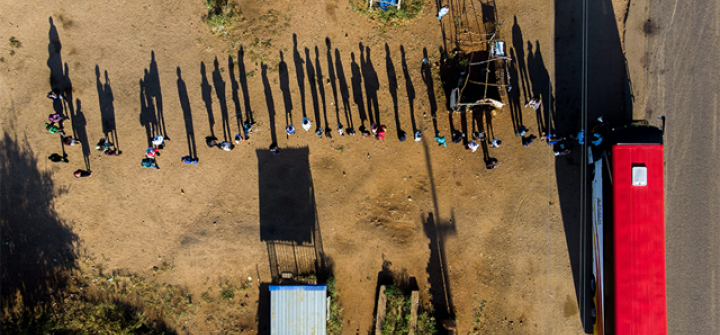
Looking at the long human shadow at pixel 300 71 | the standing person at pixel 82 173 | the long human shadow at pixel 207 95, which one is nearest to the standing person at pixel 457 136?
the long human shadow at pixel 300 71

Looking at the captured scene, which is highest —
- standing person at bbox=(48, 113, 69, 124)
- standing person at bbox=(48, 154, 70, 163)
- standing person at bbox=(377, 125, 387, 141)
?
standing person at bbox=(48, 113, 69, 124)

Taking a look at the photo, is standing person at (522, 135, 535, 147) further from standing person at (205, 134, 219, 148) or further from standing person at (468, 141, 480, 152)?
standing person at (205, 134, 219, 148)

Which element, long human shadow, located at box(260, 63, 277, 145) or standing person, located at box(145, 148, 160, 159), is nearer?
standing person, located at box(145, 148, 160, 159)

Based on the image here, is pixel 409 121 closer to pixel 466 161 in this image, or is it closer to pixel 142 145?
pixel 466 161

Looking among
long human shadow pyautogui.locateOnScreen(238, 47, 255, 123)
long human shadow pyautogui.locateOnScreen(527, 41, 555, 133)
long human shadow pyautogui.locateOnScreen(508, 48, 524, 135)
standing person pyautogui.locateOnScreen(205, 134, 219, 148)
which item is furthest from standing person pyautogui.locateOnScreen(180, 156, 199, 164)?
long human shadow pyautogui.locateOnScreen(527, 41, 555, 133)

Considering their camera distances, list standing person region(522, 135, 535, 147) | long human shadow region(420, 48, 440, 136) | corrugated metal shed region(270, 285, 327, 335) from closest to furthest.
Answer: corrugated metal shed region(270, 285, 327, 335)
standing person region(522, 135, 535, 147)
long human shadow region(420, 48, 440, 136)

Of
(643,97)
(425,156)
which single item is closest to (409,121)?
(425,156)

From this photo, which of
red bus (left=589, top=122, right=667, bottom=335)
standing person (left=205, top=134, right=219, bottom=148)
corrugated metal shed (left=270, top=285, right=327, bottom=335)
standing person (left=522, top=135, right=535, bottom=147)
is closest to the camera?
red bus (left=589, top=122, right=667, bottom=335)

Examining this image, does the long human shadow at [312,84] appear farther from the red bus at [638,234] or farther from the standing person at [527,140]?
the red bus at [638,234]
